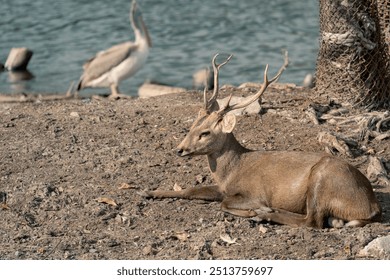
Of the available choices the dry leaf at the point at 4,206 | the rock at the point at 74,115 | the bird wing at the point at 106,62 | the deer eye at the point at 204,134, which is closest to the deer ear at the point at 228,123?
the deer eye at the point at 204,134

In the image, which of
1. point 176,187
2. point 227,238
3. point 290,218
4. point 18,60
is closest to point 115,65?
point 18,60

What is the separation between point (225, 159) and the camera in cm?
886

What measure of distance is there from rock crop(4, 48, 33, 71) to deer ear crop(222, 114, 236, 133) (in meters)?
11.2

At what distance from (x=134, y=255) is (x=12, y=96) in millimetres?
8038

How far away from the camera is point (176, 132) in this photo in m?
10.3

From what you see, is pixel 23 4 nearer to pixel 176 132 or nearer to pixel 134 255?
pixel 176 132

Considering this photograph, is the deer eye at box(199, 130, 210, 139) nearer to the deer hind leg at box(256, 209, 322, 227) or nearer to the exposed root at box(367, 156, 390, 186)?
the deer hind leg at box(256, 209, 322, 227)

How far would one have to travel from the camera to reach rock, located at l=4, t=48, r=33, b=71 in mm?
19234

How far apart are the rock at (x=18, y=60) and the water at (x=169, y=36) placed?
0.79 feet

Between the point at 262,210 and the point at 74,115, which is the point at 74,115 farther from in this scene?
the point at 262,210

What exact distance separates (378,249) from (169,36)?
49.4 ft

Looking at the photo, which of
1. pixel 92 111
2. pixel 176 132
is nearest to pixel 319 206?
pixel 176 132

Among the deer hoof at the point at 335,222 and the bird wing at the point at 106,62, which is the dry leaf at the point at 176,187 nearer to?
the deer hoof at the point at 335,222

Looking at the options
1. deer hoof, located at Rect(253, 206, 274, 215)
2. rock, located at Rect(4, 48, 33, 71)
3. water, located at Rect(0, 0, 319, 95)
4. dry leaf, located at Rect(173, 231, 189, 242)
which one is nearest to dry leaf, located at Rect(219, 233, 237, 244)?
dry leaf, located at Rect(173, 231, 189, 242)
